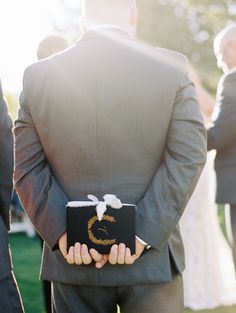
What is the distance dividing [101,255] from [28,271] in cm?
566

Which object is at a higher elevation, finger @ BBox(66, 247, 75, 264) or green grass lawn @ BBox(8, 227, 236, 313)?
Result: finger @ BBox(66, 247, 75, 264)

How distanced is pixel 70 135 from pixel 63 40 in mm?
2093

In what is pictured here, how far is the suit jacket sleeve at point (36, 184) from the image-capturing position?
9.61 feet

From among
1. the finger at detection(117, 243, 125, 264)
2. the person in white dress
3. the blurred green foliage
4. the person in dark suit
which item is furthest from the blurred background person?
the blurred green foliage

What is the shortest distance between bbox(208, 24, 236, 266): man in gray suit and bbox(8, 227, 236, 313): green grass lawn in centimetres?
175

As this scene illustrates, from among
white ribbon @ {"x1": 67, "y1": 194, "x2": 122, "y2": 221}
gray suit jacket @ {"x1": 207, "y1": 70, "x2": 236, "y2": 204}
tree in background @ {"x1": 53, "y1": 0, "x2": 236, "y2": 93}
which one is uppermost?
white ribbon @ {"x1": 67, "y1": 194, "x2": 122, "y2": 221}

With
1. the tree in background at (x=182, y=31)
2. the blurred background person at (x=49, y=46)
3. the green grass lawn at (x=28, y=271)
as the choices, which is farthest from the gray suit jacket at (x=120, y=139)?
the tree in background at (x=182, y=31)

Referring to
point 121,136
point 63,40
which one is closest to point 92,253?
point 121,136

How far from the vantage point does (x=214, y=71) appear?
91.6 feet

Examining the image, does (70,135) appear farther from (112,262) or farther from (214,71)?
(214,71)

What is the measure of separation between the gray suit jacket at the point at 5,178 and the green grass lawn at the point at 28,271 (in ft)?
10.7

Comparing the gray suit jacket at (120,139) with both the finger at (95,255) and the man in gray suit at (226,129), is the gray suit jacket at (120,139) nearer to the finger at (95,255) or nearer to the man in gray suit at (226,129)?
the finger at (95,255)

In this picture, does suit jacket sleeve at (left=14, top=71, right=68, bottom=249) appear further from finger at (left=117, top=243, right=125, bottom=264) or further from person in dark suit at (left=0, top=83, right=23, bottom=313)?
finger at (left=117, top=243, right=125, bottom=264)

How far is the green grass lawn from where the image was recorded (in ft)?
21.1
